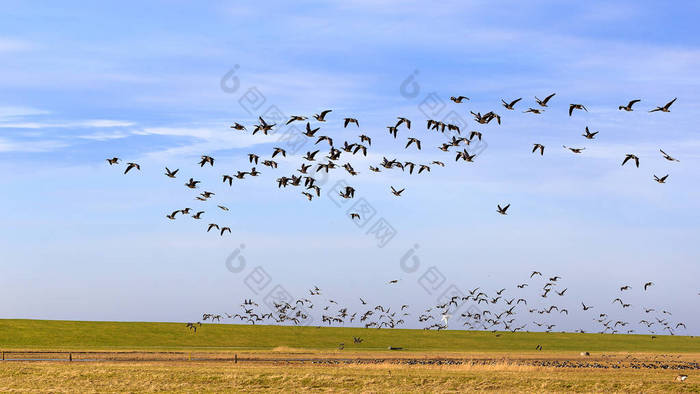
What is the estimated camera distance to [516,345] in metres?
132

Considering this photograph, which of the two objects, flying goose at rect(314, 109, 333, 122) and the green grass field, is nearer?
flying goose at rect(314, 109, 333, 122)

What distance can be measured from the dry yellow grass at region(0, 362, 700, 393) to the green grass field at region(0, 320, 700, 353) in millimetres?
42668

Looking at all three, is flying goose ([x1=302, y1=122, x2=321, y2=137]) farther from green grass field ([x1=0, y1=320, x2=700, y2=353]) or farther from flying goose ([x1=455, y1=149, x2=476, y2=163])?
green grass field ([x1=0, y1=320, x2=700, y2=353])

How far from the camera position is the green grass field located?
10806cm

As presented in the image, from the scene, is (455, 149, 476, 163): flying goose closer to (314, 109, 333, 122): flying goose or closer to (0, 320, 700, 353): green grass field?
(314, 109, 333, 122): flying goose

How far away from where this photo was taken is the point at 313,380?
51062 millimetres

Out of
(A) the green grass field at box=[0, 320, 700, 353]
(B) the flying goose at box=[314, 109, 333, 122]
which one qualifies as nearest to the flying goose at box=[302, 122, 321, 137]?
(B) the flying goose at box=[314, 109, 333, 122]

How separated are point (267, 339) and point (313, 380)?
72.0 metres

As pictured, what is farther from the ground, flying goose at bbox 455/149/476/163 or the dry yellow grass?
flying goose at bbox 455/149/476/163

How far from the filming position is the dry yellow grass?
1900 inches

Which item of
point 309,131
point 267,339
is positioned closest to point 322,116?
point 309,131

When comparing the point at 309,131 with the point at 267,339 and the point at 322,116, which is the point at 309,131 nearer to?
the point at 322,116

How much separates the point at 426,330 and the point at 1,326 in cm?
7865

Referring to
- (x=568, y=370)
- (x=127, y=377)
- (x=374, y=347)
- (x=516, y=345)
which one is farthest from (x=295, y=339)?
(x=127, y=377)
